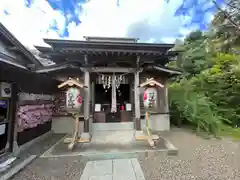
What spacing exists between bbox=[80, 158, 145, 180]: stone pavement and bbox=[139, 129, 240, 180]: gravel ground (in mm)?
217

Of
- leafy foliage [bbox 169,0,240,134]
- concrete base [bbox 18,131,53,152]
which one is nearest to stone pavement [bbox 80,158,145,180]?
concrete base [bbox 18,131,53,152]

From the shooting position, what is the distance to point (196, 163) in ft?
11.8

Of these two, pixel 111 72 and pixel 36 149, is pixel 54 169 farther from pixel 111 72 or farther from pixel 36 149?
pixel 111 72

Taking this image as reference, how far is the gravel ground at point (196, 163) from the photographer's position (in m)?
3.05

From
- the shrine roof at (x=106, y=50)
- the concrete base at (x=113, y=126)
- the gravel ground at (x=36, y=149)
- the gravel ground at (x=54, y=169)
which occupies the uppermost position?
the shrine roof at (x=106, y=50)

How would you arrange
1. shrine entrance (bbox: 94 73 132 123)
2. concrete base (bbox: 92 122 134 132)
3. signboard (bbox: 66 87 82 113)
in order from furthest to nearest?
shrine entrance (bbox: 94 73 132 123)
concrete base (bbox: 92 122 134 132)
signboard (bbox: 66 87 82 113)

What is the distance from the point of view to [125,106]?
23.6ft

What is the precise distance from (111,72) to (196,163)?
4223 millimetres

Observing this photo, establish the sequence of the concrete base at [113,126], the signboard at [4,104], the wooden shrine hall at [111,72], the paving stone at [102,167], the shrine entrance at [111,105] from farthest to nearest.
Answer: the shrine entrance at [111,105] → the concrete base at [113,126] → the wooden shrine hall at [111,72] → the signboard at [4,104] → the paving stone at [102,167]

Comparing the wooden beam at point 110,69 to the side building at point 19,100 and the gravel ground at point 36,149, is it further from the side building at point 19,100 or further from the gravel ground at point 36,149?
the gravel ground at point 36,149

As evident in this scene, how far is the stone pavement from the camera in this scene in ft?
9.99

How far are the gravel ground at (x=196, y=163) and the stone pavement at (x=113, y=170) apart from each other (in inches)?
8.6

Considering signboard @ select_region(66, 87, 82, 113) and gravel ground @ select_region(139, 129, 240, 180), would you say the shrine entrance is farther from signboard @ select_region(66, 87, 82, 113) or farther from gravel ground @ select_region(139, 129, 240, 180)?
gravel ground @ select_region(139, 129, 240, 180)

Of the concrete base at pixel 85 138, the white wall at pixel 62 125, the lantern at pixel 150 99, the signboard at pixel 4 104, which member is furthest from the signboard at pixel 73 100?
the lantern at pixel 150 99
